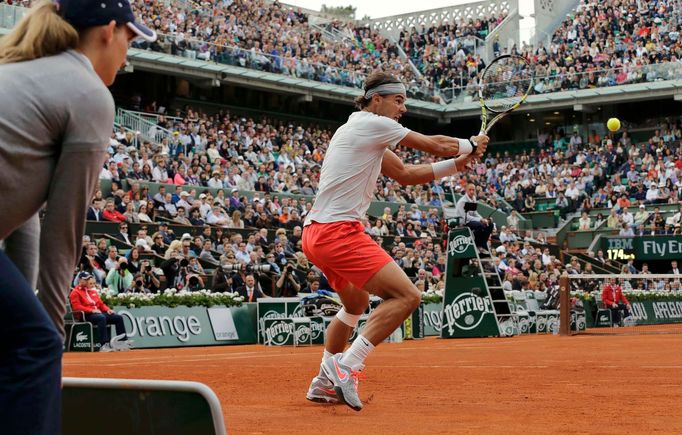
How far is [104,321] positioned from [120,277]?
5.75 feet

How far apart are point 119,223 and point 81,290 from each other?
12.8 feet

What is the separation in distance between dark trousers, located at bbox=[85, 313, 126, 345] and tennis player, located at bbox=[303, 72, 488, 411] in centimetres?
1015

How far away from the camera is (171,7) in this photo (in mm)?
33500

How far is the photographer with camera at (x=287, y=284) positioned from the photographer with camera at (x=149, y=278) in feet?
8.93

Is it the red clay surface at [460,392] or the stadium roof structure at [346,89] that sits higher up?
the stadium roof structure at [346,89]

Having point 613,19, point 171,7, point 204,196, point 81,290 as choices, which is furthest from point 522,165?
point 81,290

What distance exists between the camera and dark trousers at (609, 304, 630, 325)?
2514cm

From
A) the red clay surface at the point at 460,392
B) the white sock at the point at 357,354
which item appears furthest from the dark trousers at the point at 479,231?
the white sock at the point at 357,354

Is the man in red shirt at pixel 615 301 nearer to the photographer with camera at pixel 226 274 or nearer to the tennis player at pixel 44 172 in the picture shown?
the photographer with camera at pixel 226 274

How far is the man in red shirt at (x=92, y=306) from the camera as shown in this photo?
638 inches

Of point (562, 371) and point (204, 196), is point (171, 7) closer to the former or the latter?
point (204, 196)

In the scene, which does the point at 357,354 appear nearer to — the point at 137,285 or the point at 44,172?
the point at 44,172

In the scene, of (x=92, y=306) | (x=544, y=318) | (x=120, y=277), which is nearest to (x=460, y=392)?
(x=92, y=306)

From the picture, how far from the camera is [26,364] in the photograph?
2.44 meters
